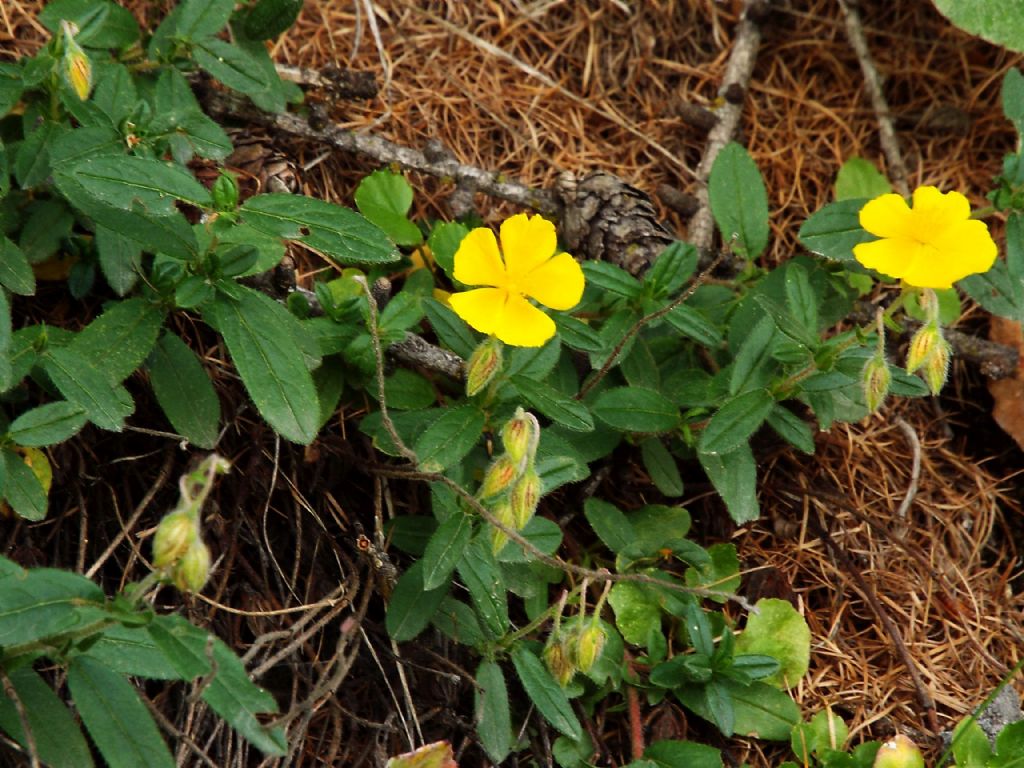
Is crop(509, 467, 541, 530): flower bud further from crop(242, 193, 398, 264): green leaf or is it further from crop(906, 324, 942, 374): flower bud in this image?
crop(906, 324, 942, 374): flower bud

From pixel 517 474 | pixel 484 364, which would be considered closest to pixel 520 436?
pixel 517 474

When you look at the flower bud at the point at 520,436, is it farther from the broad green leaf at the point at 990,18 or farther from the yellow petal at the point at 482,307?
the broad green leaf at the point at 990,18

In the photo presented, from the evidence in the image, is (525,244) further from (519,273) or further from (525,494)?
(525,494)

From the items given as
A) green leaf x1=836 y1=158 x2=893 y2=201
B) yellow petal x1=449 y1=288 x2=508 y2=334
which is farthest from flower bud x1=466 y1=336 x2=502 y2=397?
green leaf x1=836 y1=158 x2=893 y2=201

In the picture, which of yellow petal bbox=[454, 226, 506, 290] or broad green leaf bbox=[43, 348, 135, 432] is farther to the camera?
A: yellow petal bbox=[454, 226, 506, 290]

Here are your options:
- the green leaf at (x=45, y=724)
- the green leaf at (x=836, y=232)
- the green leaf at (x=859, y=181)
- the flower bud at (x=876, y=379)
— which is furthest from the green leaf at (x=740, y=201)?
the green leaf at (x=45, y=724)

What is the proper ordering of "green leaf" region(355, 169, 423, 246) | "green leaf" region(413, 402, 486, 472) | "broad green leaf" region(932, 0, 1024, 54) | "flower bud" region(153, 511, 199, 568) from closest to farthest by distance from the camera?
"flower bud" region(153, 511, 199, 568), "green leaf" region(413, 402, 486, 472), "green leaf" region(355, 169, 423, 246), "broad green leaf" region(932, 0, 1024, 54)
